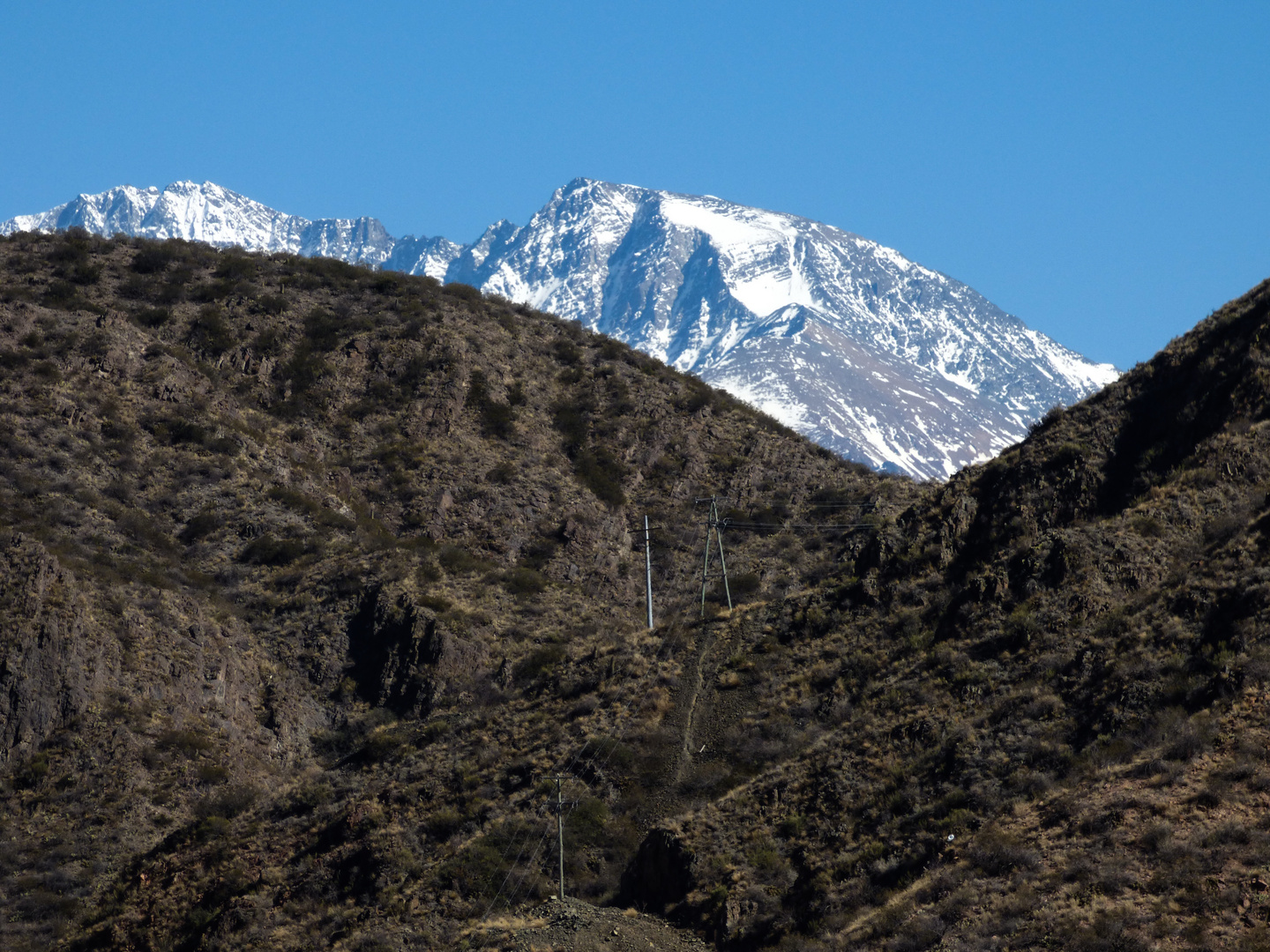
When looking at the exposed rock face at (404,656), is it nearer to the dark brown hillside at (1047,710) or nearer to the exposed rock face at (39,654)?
the exposed rock face at (39,654)

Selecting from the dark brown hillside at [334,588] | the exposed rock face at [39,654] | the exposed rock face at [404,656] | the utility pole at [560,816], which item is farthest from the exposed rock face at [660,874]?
the exposed rock face at [39,654]

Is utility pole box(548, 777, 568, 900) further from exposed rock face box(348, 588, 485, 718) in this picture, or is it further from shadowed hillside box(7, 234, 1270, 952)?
exposed rock face box(348, 588, 485, 718)

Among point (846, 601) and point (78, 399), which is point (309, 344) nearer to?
point (78, 399)

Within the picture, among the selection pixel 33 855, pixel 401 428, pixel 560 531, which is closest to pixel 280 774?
pixel 33 855

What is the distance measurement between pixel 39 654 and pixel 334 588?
14.5 metres

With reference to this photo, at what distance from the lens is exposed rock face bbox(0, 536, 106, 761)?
44.4 meters

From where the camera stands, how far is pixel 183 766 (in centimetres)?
4547

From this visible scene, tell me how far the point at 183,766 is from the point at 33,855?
6066 mm

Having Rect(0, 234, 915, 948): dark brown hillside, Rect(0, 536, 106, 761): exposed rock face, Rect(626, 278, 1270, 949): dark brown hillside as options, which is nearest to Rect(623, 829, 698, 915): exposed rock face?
Rect(626, 278, 1270, 949): dark brown hillside

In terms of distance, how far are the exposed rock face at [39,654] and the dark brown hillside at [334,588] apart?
0.32 ft

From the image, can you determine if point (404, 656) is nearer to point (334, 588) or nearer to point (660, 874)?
point (334, 588)

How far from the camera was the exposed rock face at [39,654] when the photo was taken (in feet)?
146

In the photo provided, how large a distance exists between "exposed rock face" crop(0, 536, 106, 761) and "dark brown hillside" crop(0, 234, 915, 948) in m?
0.10

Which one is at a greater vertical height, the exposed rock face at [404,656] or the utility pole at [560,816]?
the exposed rock face at [404,656]
